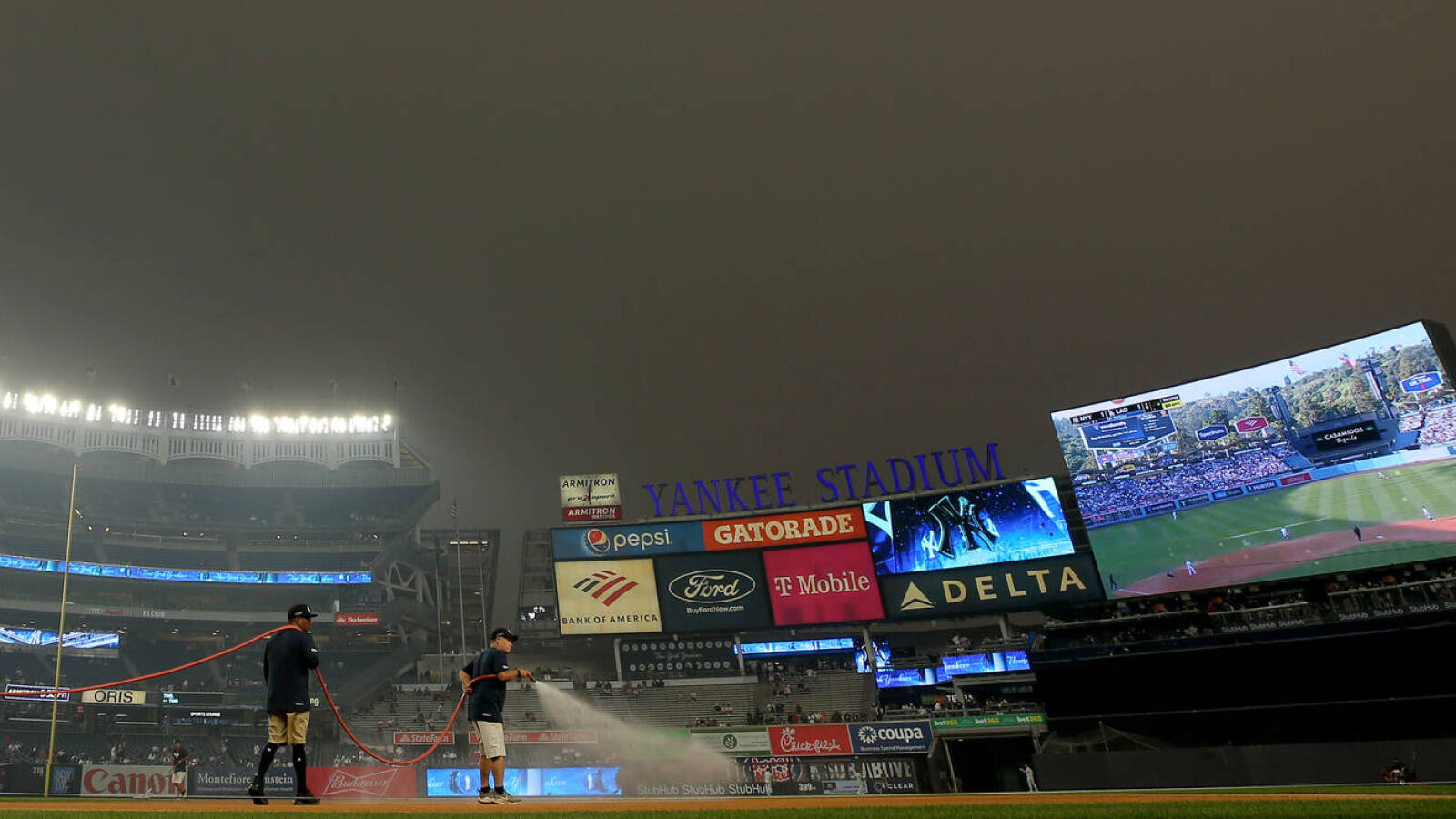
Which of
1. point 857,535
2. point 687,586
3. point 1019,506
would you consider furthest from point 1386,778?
point 687,586

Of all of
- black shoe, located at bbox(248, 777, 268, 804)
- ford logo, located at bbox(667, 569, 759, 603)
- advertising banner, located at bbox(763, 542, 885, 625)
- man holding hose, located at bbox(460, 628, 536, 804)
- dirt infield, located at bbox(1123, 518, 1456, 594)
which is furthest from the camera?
ford logo, located at bbox(667, 569, 759, 603)

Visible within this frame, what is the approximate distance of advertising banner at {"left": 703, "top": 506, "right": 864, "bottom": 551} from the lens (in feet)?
127

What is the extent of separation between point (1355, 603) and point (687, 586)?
83.2 ft

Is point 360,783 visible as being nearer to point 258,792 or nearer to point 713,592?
point 713,592

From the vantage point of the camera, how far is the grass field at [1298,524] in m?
27.1

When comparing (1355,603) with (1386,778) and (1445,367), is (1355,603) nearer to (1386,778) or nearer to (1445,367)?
(1445,367)

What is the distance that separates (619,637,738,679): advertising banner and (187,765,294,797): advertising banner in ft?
53.4

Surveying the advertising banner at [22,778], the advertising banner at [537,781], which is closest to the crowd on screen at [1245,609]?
the advertising banner at [537,781]

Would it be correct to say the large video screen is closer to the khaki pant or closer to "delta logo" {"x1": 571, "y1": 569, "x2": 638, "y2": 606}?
"delta logo" {"x1": 571, "y1": 569, "x2": 638, "y2": 606}

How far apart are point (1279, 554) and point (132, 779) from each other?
40.2 metres

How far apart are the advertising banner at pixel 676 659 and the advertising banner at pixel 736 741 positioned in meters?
9.22

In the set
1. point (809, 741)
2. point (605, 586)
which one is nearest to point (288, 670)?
point (809, 741)

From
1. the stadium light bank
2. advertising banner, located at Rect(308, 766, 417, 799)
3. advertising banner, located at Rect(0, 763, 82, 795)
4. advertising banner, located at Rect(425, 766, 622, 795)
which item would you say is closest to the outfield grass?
advertising banner, located at Rect(0, 763, 82, 795)

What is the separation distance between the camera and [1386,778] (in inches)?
594
